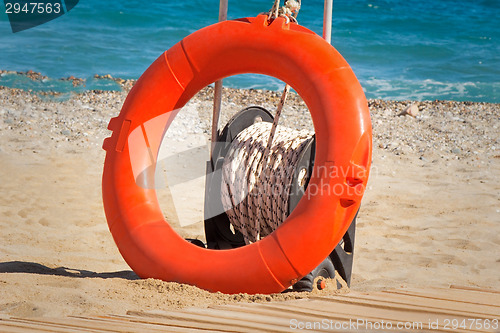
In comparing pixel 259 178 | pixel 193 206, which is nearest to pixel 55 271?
pixel 259 178

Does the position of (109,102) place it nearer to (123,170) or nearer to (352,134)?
(123,170)

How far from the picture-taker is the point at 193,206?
4961 millimetres

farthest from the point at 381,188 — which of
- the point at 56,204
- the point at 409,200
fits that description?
the point at 56,204

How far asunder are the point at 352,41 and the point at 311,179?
11.7 meters

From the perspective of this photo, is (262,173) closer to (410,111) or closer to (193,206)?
(193,206)

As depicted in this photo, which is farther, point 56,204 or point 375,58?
point 375,58

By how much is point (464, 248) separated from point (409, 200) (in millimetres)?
1010

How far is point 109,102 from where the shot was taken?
7672 millimetres

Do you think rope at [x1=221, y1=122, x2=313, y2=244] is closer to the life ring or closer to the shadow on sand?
the life ring

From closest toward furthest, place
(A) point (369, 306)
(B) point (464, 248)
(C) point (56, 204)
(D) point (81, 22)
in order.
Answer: (A) point (369, 306) → (B) point (464, 248) → (C) point (56, 204) → (D) point (81, 22)

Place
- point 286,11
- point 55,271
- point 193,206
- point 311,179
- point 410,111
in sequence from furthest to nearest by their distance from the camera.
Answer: point 410,111 → point 193,206 → point 55,271 → point 286,11 → point 311,179

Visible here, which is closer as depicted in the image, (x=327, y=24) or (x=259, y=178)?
(x=259, y=178)

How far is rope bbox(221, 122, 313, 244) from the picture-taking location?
3.11 m

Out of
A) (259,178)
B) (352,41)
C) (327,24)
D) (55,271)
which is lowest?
(55,271)
